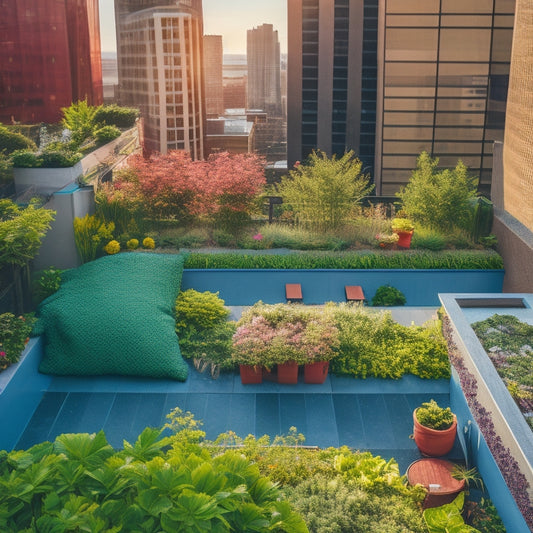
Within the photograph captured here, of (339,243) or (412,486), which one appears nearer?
(412,486)

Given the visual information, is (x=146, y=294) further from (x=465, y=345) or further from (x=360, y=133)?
(x=360, y=133)

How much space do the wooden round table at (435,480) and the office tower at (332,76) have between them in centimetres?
3280

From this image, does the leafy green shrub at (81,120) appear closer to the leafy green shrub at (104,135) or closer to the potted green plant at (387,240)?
the leafy green shrub at (104,135)

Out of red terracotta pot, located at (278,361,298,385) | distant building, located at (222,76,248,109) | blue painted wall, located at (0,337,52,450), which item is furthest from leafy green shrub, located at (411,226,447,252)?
distant building, located at (222,76,248,109)

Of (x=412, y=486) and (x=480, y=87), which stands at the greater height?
(x=480, y=87)

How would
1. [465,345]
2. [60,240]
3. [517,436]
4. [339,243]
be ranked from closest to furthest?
[517,436]
[465,345]
[60,240]
[339,243]

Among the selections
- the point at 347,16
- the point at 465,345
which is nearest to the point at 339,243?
the point at 465,345

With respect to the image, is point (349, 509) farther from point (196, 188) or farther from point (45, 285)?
point (196, 188)

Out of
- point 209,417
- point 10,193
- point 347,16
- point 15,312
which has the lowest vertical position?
point 209,417

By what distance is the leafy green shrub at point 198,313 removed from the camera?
9.51 m

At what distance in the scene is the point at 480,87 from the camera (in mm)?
26828

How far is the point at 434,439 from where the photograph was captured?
7.02m

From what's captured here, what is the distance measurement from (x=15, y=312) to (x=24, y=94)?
116ft

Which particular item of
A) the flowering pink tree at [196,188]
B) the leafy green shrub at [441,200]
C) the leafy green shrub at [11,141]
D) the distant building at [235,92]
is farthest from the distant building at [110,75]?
the leafy green shrub at [441,200]
